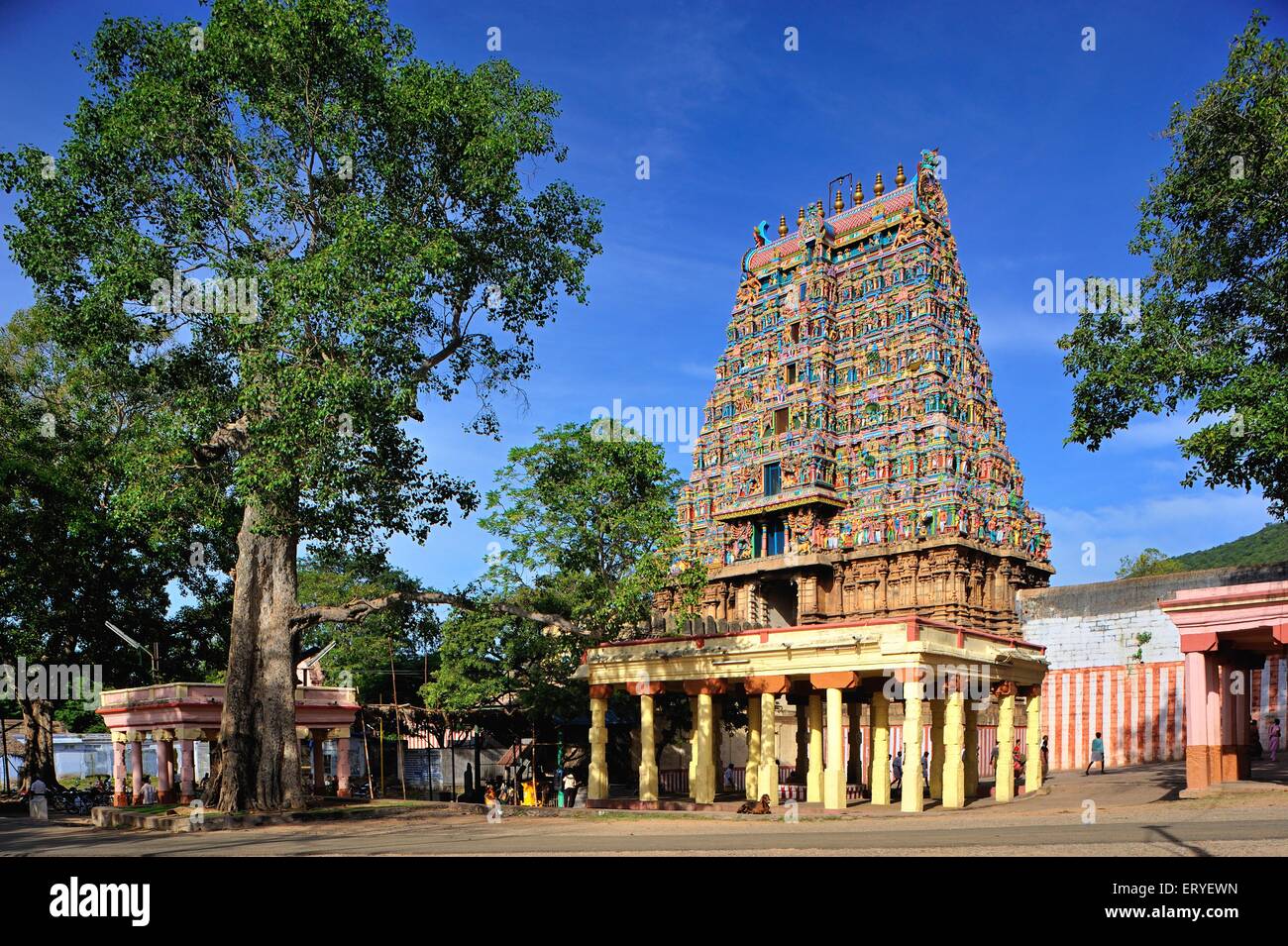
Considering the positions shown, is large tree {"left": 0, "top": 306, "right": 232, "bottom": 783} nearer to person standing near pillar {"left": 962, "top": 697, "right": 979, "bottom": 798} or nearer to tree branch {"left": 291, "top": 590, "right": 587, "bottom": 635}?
tree branch {"left": 291, "top": 590, "right": 587, "bottom": 635}

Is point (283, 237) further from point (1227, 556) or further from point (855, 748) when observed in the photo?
point (1227, 556)

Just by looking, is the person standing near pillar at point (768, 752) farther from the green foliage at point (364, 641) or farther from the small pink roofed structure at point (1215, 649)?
the green foliage at point (364, 641)

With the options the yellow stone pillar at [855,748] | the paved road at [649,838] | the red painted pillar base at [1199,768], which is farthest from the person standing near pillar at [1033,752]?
the paved road at [649,838]

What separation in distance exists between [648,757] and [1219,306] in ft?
63.5

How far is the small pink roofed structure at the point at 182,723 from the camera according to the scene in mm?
32625

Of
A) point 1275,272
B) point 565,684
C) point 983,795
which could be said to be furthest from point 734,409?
point 1275,272

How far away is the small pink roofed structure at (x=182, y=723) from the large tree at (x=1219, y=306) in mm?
25842

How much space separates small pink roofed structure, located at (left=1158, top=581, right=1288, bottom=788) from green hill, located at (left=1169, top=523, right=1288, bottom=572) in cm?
5863

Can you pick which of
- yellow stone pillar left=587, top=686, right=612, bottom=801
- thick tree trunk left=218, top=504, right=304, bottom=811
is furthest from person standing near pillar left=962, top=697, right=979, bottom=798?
thick tree trunk left=218, top=504, right=304, bottom=811

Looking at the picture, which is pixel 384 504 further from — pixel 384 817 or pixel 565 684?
pixel 565 684

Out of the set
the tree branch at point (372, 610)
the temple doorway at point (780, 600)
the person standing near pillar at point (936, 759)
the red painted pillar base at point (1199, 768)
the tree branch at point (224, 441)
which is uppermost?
the tree branch at point (224, 441)

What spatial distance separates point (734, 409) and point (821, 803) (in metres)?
31.5

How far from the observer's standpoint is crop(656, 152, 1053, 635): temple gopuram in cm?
4766
